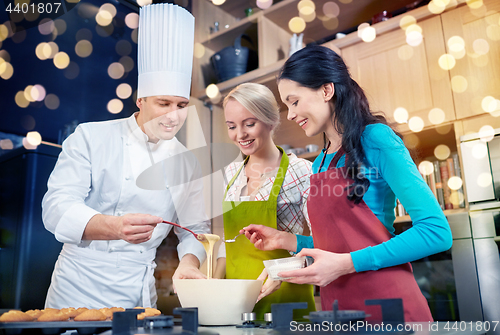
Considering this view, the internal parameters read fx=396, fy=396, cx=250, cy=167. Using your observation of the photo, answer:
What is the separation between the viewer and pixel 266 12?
243 centimetres

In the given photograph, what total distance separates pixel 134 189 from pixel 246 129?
45cm

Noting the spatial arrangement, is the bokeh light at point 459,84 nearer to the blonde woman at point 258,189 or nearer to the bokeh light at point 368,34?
the bokeh light at point 368,34

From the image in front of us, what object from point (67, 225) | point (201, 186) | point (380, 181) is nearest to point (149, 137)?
point (201, 186)

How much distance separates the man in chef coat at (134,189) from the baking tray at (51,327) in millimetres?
337

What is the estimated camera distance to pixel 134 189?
1236 mm

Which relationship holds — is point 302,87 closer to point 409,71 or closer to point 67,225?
point 67,225

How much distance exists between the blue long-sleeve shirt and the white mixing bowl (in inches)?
10.2

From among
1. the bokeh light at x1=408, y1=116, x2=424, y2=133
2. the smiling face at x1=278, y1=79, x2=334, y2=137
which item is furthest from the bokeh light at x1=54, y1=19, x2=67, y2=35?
the bokeh light at x1=408, y1=116, x2=424, y2=133

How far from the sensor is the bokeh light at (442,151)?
2070 mm

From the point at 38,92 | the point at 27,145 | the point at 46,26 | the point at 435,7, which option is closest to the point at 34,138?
the point at 27,145

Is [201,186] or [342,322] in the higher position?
[201,186]

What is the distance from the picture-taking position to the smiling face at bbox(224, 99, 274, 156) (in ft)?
4.69

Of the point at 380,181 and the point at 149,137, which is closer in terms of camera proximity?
the point at 380,181

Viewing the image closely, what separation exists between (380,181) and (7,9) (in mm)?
1255
